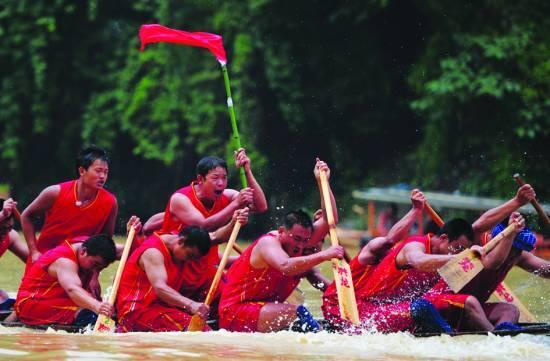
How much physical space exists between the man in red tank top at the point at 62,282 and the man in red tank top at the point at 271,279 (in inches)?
34.9

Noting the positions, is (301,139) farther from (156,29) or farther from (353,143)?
(156,29)

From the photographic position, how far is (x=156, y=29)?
33.2 feet

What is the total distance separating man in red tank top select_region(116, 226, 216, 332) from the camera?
27.2 feet

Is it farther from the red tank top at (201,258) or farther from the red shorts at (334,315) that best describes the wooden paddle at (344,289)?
the red tank top at (201,258)

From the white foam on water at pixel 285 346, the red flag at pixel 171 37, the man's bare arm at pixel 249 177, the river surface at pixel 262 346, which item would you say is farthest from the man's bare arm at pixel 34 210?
the red flag at pixel 171 37

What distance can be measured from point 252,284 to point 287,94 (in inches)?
441

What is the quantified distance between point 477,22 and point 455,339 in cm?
1078

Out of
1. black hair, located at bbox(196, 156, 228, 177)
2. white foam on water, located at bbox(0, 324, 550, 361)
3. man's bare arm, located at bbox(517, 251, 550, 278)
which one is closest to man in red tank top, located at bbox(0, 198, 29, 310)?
white foam on water, located at bbox(0, 324, 550, 361)

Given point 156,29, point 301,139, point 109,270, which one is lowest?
point 109,270

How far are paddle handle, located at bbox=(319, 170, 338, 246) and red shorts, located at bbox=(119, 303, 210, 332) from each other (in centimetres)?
106

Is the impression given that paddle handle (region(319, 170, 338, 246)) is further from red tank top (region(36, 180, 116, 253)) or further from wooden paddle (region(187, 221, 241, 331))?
red tank top (region(36, 180, 116, 253))

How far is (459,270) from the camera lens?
26.0 ft

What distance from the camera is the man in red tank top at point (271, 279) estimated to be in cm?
813

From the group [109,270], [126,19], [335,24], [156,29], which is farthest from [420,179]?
[156,29]
